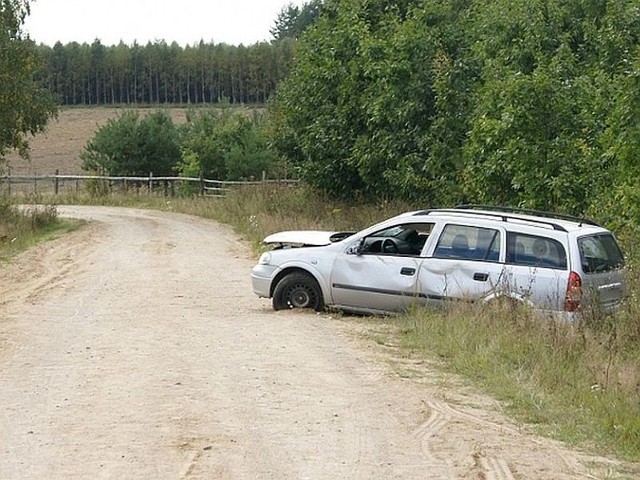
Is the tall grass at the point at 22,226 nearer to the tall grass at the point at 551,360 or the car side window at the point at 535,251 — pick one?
the car side window at the point at 535,251

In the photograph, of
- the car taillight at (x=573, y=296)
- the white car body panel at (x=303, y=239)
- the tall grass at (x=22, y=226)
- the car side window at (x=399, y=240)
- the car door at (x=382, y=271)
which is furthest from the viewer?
the tall grass at (x=22, y=226)

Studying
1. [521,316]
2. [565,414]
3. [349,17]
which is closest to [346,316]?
[521,316]

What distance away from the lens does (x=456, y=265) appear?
14.8 meters

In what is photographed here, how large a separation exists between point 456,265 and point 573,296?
1.77 m

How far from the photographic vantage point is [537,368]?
11.0 m

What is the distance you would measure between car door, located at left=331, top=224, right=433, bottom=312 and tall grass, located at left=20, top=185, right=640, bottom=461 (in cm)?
29

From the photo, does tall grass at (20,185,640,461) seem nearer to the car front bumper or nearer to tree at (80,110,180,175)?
the car front bumper

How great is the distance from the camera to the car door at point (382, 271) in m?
15.2

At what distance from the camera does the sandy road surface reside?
7.65 m

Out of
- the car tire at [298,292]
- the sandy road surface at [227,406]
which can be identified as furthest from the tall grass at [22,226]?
the car tire at [298,292]

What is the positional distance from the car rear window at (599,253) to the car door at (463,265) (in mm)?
1068

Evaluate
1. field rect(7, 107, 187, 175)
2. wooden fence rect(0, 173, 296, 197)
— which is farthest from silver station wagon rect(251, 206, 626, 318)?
field rect(7, 107, 187, 175)

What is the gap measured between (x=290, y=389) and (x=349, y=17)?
2093cm

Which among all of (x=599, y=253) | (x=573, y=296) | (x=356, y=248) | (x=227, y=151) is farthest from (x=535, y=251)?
(x=227, y=151)
